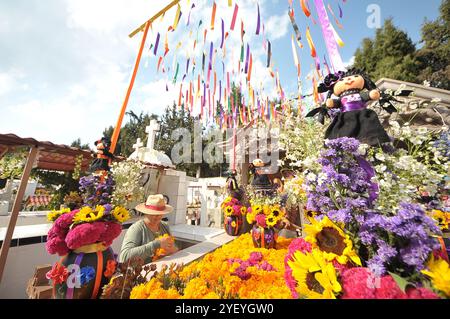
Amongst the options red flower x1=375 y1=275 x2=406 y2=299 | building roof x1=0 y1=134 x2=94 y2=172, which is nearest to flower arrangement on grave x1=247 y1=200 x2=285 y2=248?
red flower x1=375 y1=275 x2=406 y2=299

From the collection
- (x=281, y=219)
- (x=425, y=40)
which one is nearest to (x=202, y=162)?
(x=281, y=219)

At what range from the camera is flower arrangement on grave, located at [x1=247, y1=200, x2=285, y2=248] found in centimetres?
334

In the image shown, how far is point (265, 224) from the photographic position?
10.9 feet

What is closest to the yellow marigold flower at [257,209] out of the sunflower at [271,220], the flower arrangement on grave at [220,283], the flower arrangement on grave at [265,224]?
the flower arrangement on grave at [265,224]

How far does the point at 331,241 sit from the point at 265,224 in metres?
1.86

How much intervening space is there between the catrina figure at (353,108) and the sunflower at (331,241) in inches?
33.6

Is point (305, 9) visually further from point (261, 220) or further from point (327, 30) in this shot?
point (261, 220)

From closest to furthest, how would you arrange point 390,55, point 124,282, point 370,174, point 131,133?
point 370,174 → point 124,282 → point 390,55 → point 131,133

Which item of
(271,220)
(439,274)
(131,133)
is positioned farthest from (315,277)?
(131,133)

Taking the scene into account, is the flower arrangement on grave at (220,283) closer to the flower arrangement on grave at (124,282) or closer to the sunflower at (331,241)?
the flower arrangement on grave at (124,282)

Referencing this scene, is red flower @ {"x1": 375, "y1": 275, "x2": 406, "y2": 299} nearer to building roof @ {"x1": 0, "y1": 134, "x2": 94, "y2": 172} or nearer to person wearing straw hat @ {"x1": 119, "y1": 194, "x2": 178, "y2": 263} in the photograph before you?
person wearing straw hat @ {"x1": 119, "y1": 194, "x2": 178, "y2": 263}

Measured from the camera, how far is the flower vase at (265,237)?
336cm

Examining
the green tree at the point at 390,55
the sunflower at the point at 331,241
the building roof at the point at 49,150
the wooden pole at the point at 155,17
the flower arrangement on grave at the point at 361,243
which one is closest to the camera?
the flower arrangement on grave at the point at 361,243
